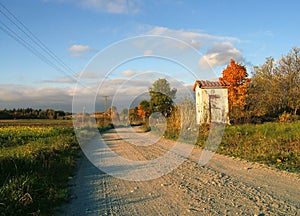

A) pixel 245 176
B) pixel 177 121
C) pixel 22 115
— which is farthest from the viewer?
pixel 22 115

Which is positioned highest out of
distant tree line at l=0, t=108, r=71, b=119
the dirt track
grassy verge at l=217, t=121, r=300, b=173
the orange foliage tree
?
the orange foliage tree

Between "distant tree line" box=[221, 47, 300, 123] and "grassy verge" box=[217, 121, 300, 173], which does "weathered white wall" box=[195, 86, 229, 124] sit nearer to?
"distant tree line" box=[221, 47, 300, 123]

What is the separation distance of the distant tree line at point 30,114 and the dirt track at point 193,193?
6736 cm

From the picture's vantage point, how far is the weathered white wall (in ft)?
74.4

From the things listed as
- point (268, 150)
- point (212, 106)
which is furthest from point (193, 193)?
point (212, 106)

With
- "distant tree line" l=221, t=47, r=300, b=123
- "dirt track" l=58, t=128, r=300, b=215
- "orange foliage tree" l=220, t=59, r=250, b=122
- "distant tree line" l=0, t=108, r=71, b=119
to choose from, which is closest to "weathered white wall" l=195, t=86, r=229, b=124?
"distant tree line" l=221, t=47, r=300, b=123

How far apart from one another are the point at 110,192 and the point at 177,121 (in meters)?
15.2

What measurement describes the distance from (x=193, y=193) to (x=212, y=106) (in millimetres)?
18669

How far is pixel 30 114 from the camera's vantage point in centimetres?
7406

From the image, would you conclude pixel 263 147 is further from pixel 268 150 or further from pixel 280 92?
pixel 280 92

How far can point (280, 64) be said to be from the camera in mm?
30172

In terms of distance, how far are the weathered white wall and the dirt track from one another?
572 inches

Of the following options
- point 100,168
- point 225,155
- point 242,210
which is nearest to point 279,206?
point 242,210

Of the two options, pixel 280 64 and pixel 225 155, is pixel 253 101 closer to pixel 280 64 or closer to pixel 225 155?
pixel 280 64
